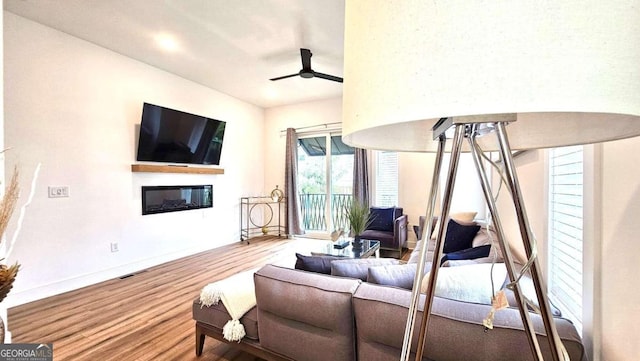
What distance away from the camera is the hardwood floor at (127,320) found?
189 centimetres

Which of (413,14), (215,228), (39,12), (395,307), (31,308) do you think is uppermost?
(39,12)

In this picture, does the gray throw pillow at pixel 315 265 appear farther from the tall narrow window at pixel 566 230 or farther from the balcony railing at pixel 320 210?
the balcony railing at pixel 320 210

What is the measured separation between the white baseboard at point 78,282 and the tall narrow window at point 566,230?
3.90 m

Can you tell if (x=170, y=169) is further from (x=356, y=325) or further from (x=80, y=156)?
(x=356, y=325)

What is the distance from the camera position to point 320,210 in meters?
5.80

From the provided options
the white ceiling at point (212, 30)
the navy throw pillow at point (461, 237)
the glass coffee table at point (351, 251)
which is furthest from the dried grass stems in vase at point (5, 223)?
the navy throw pillow at point (461, 237)

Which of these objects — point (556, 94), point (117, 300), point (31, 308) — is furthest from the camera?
point (117, 300)

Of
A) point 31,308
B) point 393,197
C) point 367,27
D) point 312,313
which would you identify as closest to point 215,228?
point 31,308

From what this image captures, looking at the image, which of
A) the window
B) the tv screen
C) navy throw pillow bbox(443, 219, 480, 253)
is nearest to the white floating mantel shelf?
the tv screen

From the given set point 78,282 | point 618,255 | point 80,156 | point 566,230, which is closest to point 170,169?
point 80,156

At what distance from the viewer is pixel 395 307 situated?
3.63 feet

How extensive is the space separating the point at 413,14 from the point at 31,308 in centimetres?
381

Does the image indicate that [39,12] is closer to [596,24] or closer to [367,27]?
[367,27]

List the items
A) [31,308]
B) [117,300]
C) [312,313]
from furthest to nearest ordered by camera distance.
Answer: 1. [117,300]
2. [31,308]
3. [312,313]
